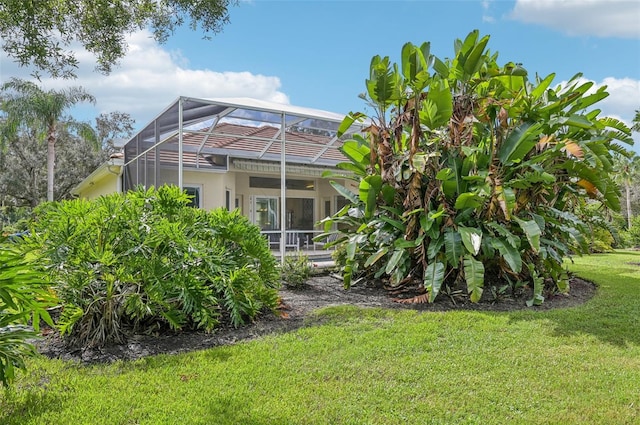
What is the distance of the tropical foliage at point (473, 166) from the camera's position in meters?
6.49

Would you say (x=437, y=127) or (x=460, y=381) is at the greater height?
(x=437, y=127)

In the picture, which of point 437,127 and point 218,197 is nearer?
point 437,127

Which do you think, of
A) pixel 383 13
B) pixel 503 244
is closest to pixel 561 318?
pixel 503 244

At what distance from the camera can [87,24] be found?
523 centimetres

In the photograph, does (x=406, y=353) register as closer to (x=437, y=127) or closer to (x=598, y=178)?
(x=437, y=127)

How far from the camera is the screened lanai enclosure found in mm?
9492

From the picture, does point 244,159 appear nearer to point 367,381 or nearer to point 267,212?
point 267,212

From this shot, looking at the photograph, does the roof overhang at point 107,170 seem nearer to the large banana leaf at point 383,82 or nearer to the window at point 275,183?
the window at point 275,183

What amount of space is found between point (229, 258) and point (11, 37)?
3.55 metres

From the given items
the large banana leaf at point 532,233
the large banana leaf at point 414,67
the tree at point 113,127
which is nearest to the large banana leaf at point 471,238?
the large banana leaf at point 532,233

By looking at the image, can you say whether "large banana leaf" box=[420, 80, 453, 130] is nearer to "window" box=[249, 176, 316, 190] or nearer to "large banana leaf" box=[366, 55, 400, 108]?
"large banana leaf" box=[366, 55, 400, 108]

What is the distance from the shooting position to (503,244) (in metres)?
6.38

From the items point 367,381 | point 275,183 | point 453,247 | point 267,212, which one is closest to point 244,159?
point 275,183

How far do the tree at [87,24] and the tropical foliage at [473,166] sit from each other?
295 centimetres
